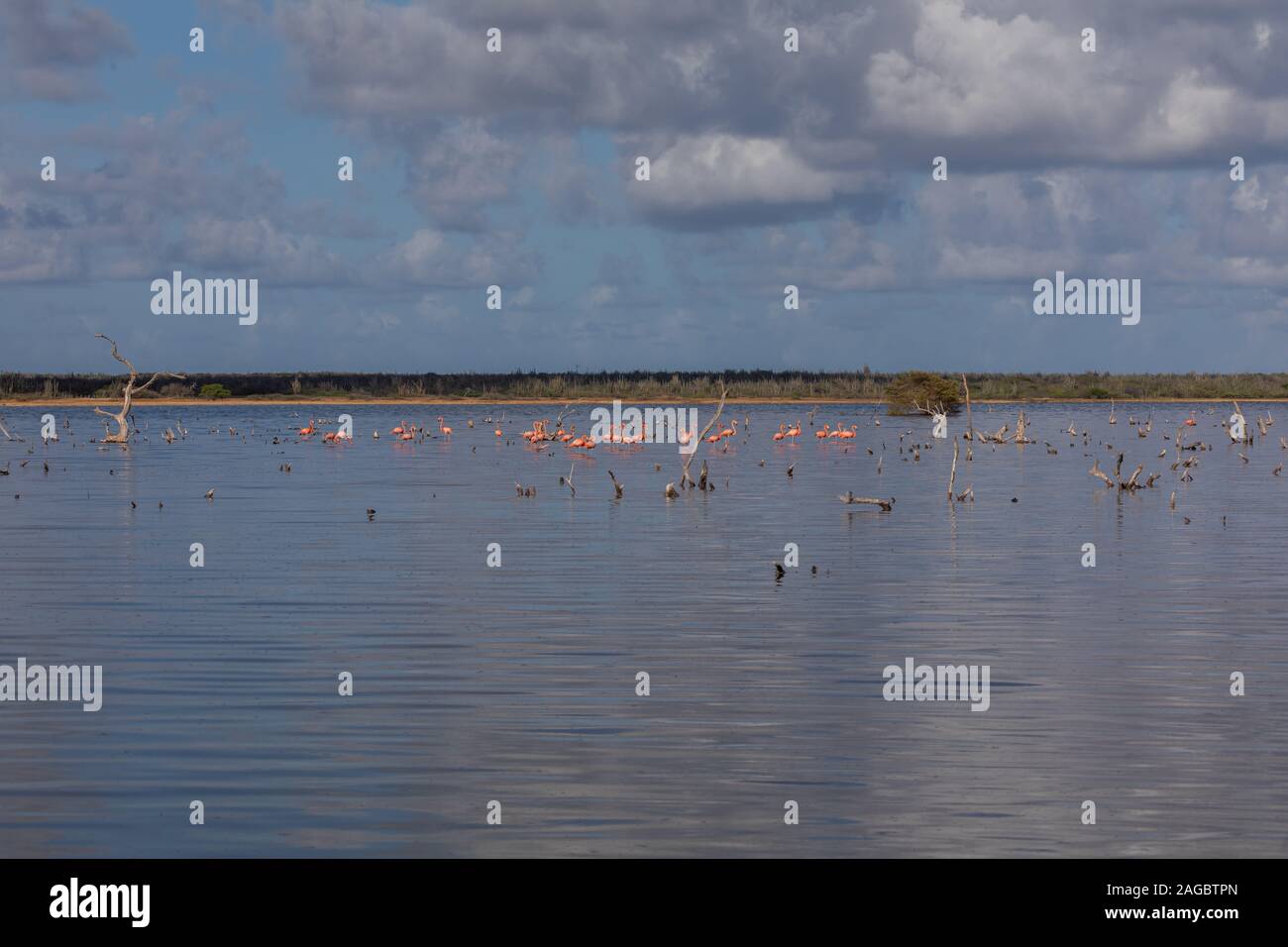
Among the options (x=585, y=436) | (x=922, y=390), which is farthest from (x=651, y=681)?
(x=922, y=390)

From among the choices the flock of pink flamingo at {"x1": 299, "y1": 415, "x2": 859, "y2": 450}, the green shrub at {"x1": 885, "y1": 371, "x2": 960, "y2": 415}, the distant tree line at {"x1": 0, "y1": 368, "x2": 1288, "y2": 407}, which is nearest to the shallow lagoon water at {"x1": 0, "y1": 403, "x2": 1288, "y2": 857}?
the flock of pink flamingo at {"x1": 299, "y1": 415, "x2": 859, "y2": 450}

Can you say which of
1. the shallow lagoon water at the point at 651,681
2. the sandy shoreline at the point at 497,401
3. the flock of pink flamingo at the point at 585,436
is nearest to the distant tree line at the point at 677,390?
the sandy shoreline at the point at 497,401

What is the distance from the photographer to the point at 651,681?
17234mm

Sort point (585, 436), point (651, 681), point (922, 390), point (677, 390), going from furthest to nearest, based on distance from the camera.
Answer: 1. point (677, 390)
2. point (922, 390)
3. point (585, 436)
4. point (651, 681)

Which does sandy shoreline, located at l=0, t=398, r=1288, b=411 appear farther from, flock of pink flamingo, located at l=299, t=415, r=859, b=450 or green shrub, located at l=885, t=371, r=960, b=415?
flock of pink flamingo, located at l=299, t=415, r=859, b=450

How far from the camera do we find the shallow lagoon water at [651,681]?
1177 centimetres

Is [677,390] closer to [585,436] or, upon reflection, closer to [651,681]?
[585,436]

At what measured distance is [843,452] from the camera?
234 feet

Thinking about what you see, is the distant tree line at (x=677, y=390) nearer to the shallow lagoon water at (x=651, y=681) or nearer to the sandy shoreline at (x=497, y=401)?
the sandy shoreline at (x=497, y=401)
